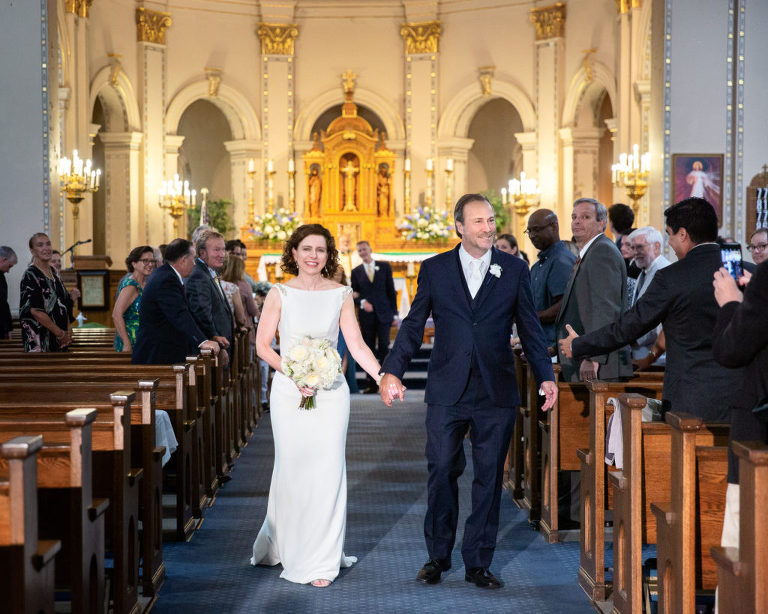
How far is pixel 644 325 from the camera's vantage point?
3922 mm

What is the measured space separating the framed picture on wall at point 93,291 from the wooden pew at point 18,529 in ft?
34.0

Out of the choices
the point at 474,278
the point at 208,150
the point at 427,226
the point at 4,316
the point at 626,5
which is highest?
the point at 626,5

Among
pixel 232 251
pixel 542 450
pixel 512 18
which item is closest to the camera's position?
pixel 542 450

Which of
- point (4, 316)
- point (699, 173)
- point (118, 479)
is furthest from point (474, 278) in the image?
point (699, 173)

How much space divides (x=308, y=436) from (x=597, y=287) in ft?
5.50

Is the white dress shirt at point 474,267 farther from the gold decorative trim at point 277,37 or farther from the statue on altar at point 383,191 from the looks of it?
the gold decorative trim at point 277,37

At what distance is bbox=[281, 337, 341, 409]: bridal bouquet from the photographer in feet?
14.4

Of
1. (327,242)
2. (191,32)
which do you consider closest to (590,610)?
(327,242)

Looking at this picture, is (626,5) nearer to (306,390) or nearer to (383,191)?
(383,191)

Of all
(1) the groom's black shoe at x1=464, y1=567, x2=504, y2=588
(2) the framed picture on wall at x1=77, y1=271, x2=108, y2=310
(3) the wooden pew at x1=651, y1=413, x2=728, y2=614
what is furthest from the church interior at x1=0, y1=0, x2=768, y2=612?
(3) the wooden pew at x1=651, y1=413, x2=728, y2=614

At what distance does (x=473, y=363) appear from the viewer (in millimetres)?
4234

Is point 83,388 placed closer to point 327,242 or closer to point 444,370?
point 327,242

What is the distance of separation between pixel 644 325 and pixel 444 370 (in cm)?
84

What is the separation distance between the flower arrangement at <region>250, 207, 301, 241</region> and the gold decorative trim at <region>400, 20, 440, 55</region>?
13.0ft
